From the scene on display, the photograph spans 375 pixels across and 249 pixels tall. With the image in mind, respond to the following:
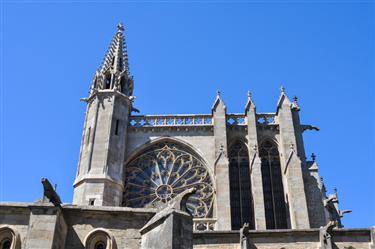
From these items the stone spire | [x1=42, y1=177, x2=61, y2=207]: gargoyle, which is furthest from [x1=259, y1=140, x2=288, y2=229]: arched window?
[x1=42, y1=177, x2=61, y2=207]: gargoyle

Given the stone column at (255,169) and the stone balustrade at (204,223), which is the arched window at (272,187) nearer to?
the stone column at (255,169)

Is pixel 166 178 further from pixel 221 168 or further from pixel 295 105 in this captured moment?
pixel 295 105

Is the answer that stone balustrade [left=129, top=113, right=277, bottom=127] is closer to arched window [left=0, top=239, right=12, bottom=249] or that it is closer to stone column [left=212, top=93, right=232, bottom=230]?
stone column [left=212, top=93, right=232, bottom=230]

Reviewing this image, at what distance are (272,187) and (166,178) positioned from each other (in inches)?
186

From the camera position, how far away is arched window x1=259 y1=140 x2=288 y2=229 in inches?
730

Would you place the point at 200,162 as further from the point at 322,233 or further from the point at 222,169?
the point at 322,233

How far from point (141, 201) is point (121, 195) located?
3.13 feet

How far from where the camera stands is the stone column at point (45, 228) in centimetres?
759

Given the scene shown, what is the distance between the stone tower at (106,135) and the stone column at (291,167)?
7153 millimetres

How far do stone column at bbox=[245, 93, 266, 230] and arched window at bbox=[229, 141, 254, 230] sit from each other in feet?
2.06

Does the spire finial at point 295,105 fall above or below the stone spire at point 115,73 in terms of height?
below

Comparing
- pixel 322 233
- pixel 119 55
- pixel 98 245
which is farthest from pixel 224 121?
pixel 98 245

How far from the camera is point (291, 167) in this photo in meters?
18.9

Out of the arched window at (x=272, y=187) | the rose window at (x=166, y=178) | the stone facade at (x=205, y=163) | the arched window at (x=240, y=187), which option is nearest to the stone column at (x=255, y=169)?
the stone facade at (x=205, y=163)
